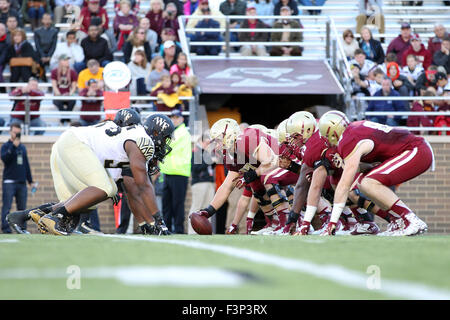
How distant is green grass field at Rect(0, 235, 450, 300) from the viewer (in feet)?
10.3

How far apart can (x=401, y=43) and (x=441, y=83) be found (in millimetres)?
1567

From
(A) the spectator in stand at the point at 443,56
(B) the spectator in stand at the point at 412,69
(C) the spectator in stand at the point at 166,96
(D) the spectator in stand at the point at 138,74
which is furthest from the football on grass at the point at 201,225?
(A) the spectator in stand at the point at 443,56

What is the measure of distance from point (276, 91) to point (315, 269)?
11564 mm

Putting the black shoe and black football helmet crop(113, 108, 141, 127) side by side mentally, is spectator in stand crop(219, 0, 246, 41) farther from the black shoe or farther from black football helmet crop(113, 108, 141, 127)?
the black shoe

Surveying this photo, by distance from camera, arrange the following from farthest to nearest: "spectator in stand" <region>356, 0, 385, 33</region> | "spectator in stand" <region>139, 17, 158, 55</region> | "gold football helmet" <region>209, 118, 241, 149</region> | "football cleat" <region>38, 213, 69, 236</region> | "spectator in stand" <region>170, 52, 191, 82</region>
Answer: "spectator in stand" <region>356, 0, 385, 33</region> → "spectator in stand" <region>139, 17, 158, 55</region> → "spectator in stand" <region>170, 52, 191, 82</region> → "gold football helmet" <region>209, 118, 241, 149</region> → "football cleat" <region>38, 213, 69, 236</region>

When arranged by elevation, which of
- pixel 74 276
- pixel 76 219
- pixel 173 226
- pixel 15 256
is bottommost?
pixel 173 226

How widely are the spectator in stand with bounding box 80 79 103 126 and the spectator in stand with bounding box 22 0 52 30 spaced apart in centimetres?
331

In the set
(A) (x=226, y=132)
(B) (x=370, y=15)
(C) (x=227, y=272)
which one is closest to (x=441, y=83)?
(B) (x=370, y=15)

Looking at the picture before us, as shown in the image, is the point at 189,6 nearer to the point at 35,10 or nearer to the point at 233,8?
the point at 233,8

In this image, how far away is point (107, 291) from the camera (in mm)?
3213

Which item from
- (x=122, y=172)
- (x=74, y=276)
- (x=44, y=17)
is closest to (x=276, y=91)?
(x=44, y=17)

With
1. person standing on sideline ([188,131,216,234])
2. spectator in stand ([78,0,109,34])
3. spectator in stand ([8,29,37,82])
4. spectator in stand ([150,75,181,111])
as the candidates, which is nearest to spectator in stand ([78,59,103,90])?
spectator in stand ([150,75,181,111])

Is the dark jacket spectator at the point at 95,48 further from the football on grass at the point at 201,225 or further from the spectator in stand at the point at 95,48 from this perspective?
the football on grass at the point at 201,225

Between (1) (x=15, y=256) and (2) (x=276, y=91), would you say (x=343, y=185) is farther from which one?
(2) (x=276, y=91)
